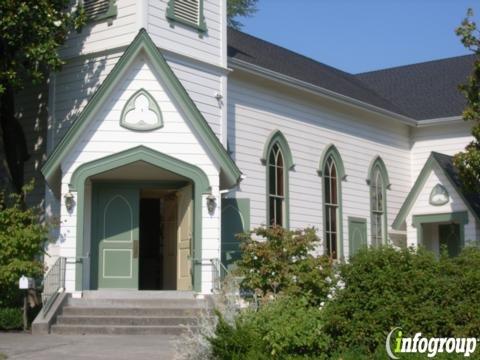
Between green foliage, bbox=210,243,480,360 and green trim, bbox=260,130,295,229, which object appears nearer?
green foliage, bbox=210,243,480,360

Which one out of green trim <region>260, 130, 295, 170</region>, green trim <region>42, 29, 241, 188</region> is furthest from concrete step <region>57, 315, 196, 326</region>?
green trim <region>260, 130, 295, 170</region>

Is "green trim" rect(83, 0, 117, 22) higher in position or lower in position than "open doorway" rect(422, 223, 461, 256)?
higher

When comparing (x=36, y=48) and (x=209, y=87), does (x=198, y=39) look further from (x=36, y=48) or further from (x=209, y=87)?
(x=36, y=48)

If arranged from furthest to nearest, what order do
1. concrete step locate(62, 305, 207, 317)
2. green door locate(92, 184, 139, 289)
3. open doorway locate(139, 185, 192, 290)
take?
open doorway locate(139, 185, 192, 290) < green door locate(92, 184, 139, 289) < concrete step locate(62, 305, 207, 317)

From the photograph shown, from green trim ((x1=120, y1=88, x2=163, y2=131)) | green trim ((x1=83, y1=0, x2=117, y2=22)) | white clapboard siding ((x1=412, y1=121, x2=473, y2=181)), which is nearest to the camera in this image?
green trim ((x1=120, y1=88, x2=163, y2=131))

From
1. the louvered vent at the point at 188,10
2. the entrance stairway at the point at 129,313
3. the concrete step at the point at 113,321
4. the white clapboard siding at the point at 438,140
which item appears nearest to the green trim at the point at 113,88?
the louvered vent at the point at 188,10

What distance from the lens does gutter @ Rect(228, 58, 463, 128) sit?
20.3 meters

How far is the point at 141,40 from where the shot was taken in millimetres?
15875

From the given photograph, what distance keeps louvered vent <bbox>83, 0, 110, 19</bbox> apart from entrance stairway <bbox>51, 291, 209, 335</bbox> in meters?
6.73

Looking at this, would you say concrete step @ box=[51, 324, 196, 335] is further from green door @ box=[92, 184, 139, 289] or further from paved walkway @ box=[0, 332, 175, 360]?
green door @ box=[92, 184, 139, 289]

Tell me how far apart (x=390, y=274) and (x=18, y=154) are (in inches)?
477

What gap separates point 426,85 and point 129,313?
64.2 ft

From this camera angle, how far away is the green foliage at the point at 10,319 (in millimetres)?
15086

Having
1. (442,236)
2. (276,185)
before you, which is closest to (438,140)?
→ (442,236)
